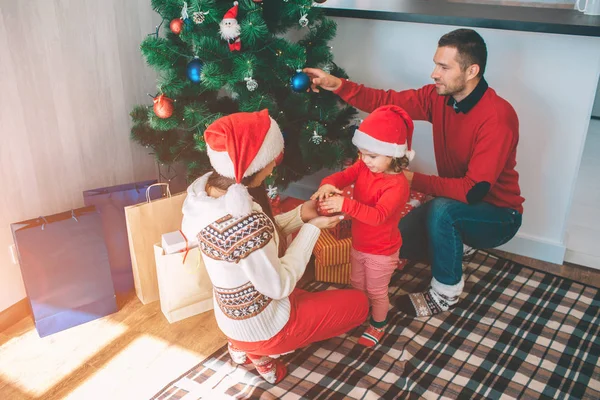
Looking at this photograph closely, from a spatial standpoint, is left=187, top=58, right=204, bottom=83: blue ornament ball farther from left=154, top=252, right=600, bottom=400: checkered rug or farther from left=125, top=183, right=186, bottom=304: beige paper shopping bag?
left=154, top=252, right=600, bottom=400: checkered rug

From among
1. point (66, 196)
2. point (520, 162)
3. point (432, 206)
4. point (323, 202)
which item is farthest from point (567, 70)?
point (66, 196)

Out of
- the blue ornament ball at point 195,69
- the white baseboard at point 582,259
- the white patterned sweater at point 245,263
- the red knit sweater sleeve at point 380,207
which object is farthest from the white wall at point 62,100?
the white baseboard at point 582,259

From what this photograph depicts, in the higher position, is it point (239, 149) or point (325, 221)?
point (239, 149)

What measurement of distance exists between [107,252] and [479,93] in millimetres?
1474

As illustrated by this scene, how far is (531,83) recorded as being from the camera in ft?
6.91

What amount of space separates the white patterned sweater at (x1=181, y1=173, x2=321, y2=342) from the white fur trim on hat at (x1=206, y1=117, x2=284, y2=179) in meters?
0.09

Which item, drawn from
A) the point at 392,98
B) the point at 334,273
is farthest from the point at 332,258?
the point at 392,98

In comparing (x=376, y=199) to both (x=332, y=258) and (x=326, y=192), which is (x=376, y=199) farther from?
(x=332, y=258)

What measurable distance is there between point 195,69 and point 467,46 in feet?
3.07

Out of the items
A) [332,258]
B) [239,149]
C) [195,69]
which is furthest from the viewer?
[332,258]

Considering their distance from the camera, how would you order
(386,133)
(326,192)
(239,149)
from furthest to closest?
(326,192), (386,133), (239,149)

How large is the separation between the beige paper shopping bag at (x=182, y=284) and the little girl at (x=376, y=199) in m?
0.53

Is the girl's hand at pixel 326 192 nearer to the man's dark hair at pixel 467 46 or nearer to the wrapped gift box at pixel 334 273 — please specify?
the wrapped gift box at pixel 334 273

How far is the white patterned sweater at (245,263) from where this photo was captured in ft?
4.58
